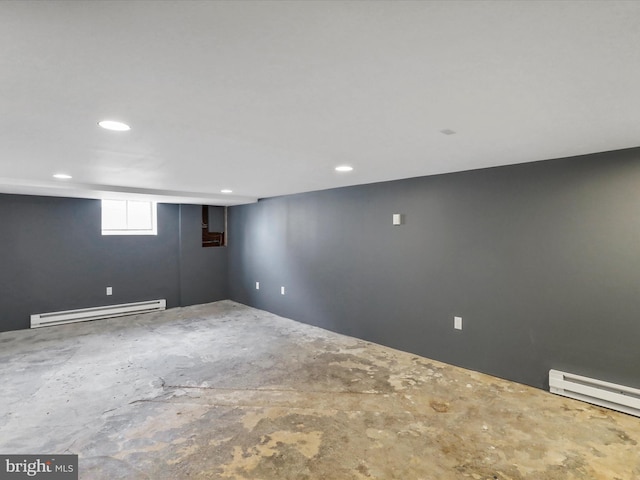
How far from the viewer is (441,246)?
3.60 m

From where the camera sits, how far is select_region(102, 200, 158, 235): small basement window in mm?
5594

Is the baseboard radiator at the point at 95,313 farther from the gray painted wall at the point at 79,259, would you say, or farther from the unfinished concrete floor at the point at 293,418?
the unfinished concrete floor at the point at 293,418

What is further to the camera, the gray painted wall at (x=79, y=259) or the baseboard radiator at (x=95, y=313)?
the baseboard radiator at (x=95, y=313)

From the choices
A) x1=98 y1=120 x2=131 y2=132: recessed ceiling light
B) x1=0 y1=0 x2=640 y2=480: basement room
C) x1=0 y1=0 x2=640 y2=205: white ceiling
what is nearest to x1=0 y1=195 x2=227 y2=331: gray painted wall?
x1=0 y1=0 x2=640 y2=480: basement room

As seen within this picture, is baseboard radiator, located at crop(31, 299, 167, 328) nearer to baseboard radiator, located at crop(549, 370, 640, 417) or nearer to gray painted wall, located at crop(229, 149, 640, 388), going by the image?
gray painted wall, located at crop(229, 149, 640, 388)

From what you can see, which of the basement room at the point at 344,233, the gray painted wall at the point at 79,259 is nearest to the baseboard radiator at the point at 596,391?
the basement room at the point at 344,233

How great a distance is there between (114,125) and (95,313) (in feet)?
14.6

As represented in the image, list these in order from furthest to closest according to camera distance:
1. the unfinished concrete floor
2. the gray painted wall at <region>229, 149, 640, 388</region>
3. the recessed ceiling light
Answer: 1. the gray painted wall at <region>229, 149, 640, 388</region>
2. the unfinished concrete floor
3. the recessed ceiling light

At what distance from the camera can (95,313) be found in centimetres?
529

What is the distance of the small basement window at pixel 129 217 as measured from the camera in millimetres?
5594

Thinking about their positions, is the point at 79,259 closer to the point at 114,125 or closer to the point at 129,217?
the point at 129,217

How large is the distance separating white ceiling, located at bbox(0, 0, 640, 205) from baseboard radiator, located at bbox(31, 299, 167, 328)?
10.8 ft

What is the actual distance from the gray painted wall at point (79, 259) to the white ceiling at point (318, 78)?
2.89 m

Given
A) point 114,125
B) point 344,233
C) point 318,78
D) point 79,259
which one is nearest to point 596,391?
point 344,233
